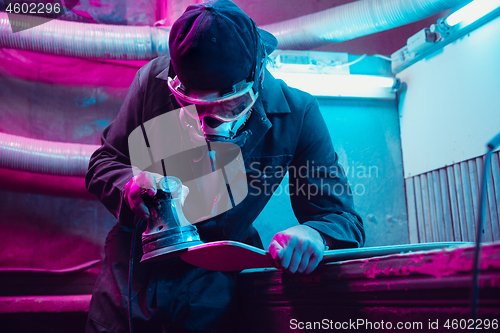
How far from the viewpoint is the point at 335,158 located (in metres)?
1.48

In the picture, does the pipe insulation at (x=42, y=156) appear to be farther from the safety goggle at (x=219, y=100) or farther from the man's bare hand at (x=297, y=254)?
the man's bare hand at (x=297, y=254)

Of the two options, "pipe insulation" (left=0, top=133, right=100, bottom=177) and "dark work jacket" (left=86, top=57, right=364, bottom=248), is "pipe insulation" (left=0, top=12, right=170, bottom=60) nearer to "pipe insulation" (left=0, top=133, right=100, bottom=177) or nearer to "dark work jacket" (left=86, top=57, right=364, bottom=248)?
"pipe insulation" (left=0, top=133, right=100, bottom=177)

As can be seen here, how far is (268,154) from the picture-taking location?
1424 mm

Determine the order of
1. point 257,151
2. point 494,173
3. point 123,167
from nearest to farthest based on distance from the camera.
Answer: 1. point 123,167
2. point 257,151
3. point 494,173

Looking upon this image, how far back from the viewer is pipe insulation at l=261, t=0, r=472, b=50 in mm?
1767

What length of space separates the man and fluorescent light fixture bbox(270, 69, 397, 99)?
521 mm

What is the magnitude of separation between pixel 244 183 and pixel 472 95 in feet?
3.76

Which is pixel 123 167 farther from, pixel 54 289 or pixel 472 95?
pixel 472 95

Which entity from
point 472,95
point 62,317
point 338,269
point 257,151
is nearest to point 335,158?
point 257,151

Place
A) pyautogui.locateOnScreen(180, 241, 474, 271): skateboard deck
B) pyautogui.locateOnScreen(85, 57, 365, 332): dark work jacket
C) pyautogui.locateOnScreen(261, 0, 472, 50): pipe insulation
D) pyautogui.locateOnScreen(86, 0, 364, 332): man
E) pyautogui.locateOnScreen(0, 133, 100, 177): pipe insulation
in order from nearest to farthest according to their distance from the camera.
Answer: pyautogui.locateOnScreen(180, 241, 474, 271): skateboard deck < pyautogui.locateOnScreen(86, 0, 364, 332): man < pyautogui.locateOnScreen(85, 57, 365, 332): dark work jacket < pyautogui.locateOnScreen(261, 0, 472, 50): pipe insulation < pyautogui.locateOnScreen(0, 133, 100, 177): pipe insulation

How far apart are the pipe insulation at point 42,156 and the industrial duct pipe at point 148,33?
0.50 m

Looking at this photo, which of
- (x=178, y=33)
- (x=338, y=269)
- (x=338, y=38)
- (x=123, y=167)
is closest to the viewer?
(x=338, y=269)

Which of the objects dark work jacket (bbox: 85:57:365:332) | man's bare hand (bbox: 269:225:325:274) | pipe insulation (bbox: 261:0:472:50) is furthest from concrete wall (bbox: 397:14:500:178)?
man's bare hand (bbox: 269:225:325:274)

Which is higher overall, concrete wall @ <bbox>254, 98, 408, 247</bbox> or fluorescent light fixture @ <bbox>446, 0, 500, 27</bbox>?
fluorescent light fixture @ <bbox>446, 0, 500, 27</bbox>
